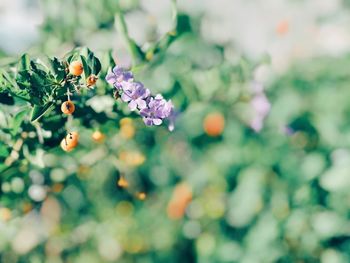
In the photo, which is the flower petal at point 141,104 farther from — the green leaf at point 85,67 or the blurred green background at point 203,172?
the blurred green background at point 203,172

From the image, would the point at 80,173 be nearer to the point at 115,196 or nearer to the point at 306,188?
the point at 115,196

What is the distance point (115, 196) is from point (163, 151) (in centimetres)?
23

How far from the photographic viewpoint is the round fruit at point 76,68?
923mm

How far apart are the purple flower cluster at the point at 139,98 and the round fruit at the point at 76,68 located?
4 centimetres

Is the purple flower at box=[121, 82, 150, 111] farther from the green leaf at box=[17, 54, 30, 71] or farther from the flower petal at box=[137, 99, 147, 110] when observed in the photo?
the green leaf at box=[17, 54, 30, 71]

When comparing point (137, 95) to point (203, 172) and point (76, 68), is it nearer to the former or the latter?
point (76, 68)

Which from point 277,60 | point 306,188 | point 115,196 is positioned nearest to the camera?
point 306,188

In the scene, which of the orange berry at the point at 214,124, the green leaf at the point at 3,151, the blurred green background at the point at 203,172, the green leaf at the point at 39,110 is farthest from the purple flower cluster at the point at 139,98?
the orange berry at the point at 214,124

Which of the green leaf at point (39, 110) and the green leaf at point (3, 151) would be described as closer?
the green leaf at point (39, 110)

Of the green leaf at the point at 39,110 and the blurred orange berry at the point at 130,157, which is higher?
the green leaf at the point at 39,110

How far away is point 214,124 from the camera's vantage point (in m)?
2.12

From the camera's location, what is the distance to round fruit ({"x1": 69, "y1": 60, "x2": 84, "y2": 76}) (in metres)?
0.92

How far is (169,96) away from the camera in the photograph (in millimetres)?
1394

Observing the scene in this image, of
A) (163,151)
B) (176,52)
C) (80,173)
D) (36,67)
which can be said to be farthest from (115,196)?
(36,67)
